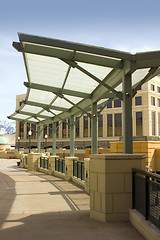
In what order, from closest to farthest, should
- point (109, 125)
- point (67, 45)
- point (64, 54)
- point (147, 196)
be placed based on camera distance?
point (147, 196), point (67, 45), point (64, 54), point (109, 125)

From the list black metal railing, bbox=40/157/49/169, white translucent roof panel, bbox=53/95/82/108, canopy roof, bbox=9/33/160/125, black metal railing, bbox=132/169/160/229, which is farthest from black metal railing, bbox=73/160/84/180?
black metal railing, bbox=132/169/160/229

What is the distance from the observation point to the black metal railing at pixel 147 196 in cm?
512

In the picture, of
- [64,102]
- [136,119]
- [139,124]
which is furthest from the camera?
[136,119]

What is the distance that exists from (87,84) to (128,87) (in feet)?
17.0

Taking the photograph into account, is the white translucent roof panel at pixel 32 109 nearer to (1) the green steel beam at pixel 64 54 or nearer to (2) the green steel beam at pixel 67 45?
(1) the green steel beam at pixel 64 54

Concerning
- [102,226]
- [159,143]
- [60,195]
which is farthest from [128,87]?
A: [159,143]

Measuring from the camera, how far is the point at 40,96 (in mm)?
17891

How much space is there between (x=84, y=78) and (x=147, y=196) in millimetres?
7939

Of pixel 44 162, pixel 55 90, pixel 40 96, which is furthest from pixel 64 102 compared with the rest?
pixel 44 162

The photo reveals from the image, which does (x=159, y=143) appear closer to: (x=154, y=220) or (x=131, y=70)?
(x=131, y=70)

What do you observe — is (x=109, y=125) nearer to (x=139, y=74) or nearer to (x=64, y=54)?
(x=139, y=74)

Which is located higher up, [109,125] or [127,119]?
[109,125]

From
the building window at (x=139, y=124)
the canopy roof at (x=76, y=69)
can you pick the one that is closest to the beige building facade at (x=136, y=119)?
the building window at (x=139, y=124)

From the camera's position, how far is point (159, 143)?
22.1m
